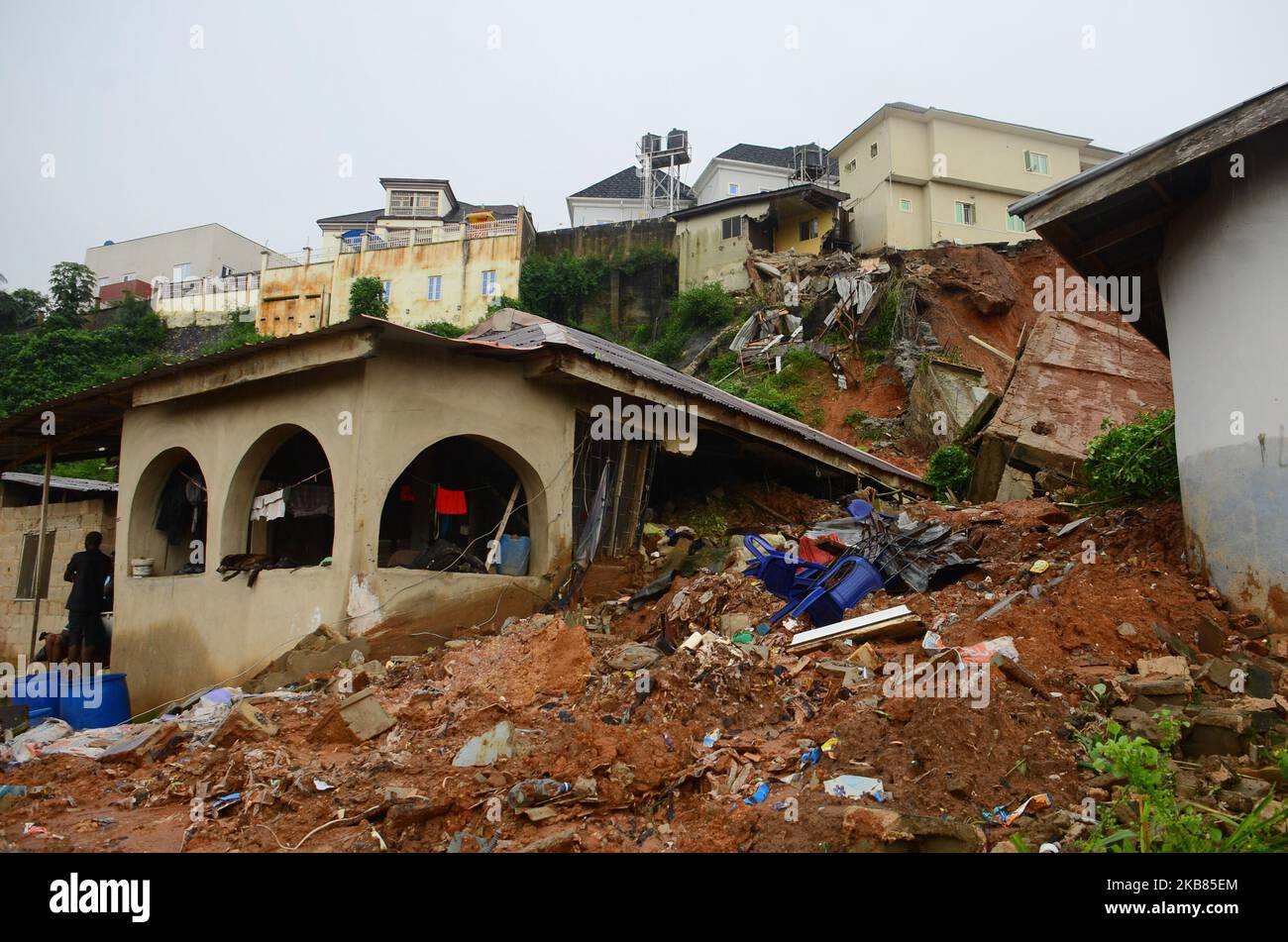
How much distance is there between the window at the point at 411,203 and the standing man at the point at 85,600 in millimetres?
38694

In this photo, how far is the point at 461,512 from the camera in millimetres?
11430

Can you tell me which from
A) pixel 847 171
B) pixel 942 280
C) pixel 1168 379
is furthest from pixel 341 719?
pixel 847 171

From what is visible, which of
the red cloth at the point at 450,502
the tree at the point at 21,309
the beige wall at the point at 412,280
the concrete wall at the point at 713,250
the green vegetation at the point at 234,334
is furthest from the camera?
the tree at the point at 21,309

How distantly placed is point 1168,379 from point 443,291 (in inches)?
1233

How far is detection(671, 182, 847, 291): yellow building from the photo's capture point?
3631 centimetres

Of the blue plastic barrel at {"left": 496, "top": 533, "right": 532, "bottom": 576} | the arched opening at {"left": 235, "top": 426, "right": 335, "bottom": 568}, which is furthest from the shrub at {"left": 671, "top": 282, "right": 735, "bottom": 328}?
the blue plastic barrel at {"left": 496, "top": 533, "right": 532, "bottom": 576}

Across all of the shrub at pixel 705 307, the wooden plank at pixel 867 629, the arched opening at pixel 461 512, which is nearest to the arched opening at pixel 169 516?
the arched opening at pixel 461 512

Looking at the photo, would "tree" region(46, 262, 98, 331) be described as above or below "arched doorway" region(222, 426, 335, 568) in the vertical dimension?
above

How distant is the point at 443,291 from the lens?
38938mm

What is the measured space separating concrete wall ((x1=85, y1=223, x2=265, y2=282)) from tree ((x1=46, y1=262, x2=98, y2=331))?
6037mm

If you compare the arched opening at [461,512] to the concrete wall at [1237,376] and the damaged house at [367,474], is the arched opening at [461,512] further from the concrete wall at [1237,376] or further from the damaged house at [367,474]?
the concrete wall at [1237,376]

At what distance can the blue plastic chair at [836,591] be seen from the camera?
27.7ft

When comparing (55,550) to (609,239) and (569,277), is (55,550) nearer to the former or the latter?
(569,277)

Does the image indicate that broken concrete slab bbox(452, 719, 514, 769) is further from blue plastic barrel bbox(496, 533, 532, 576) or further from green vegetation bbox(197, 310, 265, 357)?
green vegetation bbox(197, 310, 265, 357)
